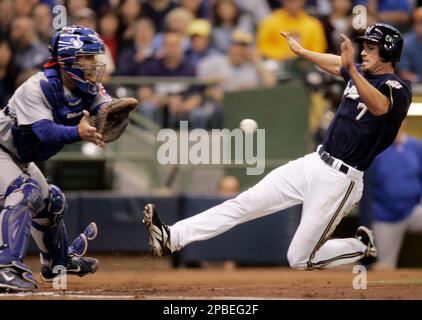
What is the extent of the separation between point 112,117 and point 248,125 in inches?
148

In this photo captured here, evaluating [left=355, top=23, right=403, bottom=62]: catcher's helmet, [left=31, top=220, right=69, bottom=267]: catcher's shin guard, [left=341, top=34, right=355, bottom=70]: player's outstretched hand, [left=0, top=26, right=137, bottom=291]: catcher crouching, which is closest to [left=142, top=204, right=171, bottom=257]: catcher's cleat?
[left=0, top=26, right=137, bottom=291]: catcher crouching

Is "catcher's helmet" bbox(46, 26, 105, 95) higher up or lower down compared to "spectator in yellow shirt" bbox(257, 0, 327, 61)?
lower down

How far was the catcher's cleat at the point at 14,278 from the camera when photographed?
7.33 meters

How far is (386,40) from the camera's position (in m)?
7.58

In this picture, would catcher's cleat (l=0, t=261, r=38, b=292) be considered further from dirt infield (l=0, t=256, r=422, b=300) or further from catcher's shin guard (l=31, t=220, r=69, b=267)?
catcher's shin guard (l=31, t=220, r=69, b=267)

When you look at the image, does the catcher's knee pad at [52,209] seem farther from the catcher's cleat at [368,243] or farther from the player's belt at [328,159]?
the catcher's cleat at [368,243]

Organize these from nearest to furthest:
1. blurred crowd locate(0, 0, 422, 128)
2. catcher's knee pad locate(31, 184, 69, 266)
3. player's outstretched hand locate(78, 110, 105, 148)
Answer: player's outstretched hand locate(78, 110, 105, 148), catcher's knee pad locate(31, 184, 69, 266), blurred crowd locate(0, 0, 422, 128)

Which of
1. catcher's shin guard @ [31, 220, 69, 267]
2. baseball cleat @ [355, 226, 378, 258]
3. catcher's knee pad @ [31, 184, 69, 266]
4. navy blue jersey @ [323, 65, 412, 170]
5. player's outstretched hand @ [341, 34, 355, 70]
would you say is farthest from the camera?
catcher's shin guard @ [31, 220, 69, 267]

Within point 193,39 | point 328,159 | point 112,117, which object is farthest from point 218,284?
point 193,39

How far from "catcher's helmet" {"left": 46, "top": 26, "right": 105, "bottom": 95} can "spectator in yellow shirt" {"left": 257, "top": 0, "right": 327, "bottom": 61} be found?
4.93m

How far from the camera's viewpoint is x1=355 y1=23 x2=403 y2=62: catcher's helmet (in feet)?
24.9

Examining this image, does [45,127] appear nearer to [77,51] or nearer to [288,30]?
[77,51]

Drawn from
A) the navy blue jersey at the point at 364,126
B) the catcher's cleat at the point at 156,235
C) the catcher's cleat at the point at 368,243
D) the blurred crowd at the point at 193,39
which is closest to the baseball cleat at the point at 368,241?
the catcher's cleat at the point at 368,243
